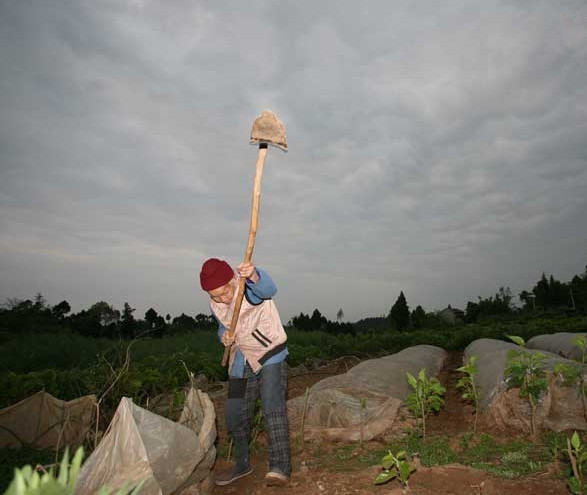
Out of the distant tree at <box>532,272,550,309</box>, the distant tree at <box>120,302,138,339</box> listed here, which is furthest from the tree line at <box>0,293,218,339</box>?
the distant tree at <box>532,272,550,309</box>

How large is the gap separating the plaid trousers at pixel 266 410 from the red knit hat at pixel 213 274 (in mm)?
652

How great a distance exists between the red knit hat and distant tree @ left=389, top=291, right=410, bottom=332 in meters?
25.8

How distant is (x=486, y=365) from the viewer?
5.43 meters

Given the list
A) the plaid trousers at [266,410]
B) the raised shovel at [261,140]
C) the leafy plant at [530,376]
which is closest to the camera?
the raised shovel at [261,140]

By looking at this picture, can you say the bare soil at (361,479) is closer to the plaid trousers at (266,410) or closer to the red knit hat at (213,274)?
the plaid trousers at (266,410)

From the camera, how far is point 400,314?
27672 mm

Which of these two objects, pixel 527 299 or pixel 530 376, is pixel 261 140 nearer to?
pixel 530 376

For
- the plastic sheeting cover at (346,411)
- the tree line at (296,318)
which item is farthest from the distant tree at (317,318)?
the plastic sheeting cover at (346,411)

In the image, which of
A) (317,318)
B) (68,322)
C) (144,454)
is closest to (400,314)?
(317,318)

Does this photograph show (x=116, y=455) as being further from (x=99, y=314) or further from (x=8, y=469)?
(x=99, y=314)

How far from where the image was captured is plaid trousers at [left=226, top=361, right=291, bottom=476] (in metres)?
2.77

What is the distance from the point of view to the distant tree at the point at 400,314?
27.3 meters

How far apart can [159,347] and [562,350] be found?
872 centimetres

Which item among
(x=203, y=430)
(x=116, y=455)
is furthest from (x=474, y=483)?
(x=116, y=455)
